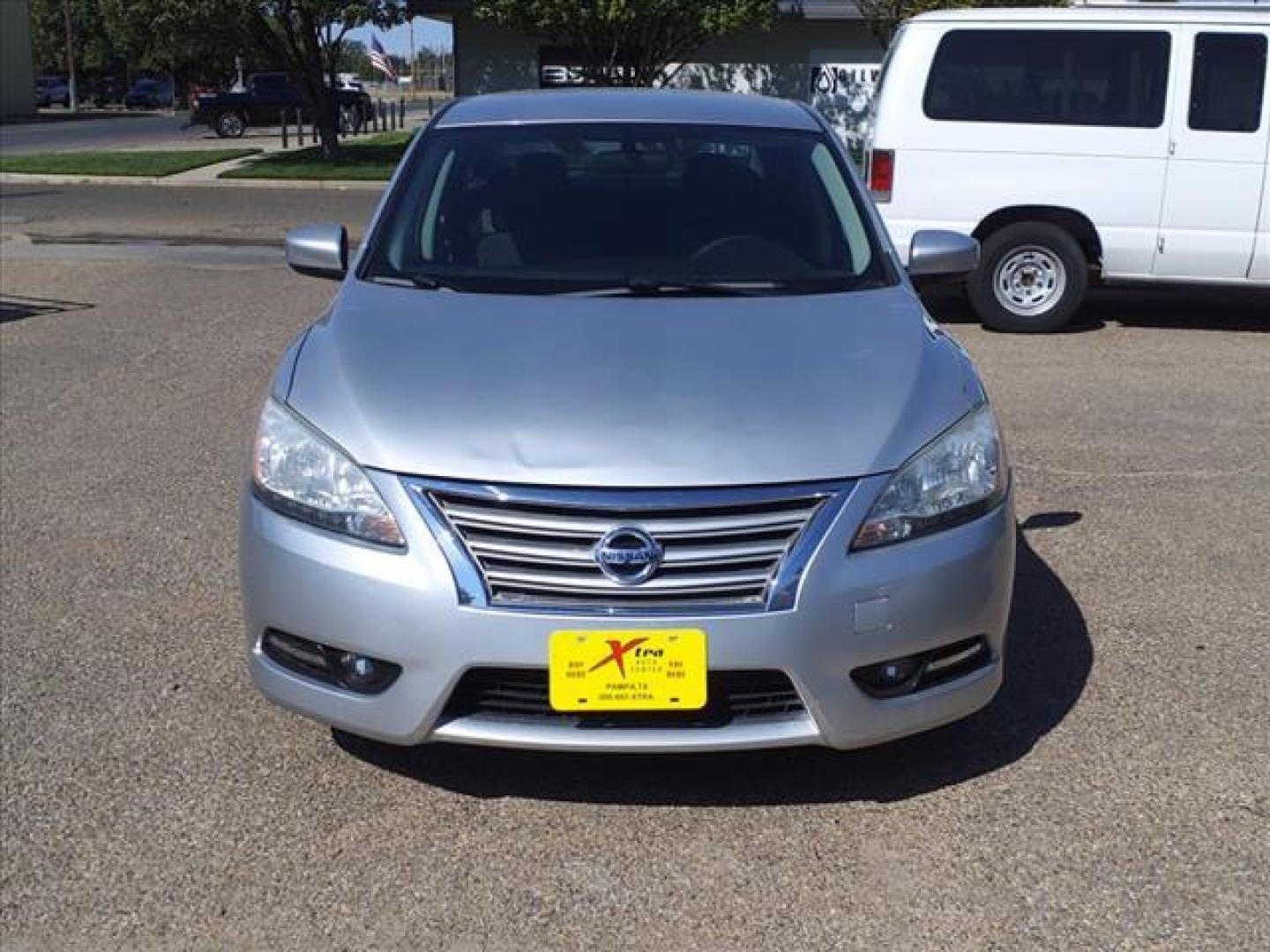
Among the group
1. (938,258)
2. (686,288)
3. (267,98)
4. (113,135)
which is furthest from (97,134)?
(686,288)

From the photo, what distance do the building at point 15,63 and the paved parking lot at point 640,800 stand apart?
186 feet

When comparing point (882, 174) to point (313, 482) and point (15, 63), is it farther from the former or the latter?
point (15, 63)

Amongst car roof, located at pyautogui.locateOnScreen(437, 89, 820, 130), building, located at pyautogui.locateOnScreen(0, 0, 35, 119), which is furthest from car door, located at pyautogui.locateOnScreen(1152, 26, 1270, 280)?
building, located at pyautogui.locateOnScreen(0, 0, 35, 119)

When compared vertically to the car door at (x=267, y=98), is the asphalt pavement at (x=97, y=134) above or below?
below

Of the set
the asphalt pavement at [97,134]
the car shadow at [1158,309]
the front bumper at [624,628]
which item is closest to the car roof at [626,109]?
the front bumper at [624,628]

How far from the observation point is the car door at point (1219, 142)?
9.66m

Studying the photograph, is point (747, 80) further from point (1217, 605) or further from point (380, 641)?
point (380, 641)

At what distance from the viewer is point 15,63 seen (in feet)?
186

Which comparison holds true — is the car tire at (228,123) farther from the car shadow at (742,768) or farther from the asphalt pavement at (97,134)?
the car shadow at (742,768)

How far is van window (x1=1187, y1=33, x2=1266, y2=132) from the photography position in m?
9.66

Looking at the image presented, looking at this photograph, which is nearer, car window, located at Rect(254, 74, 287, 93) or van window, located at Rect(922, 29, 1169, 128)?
van window, located at Rect(922, 29, 1169, 128)

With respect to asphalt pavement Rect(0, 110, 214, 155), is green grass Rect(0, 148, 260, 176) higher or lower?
lower

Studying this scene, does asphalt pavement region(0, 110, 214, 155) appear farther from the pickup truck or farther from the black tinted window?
the black tinted window

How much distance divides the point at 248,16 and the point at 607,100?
822 inches
